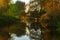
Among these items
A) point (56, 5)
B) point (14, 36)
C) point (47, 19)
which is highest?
point (56, 5)

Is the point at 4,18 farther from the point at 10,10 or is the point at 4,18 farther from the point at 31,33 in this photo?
the point at 31,33

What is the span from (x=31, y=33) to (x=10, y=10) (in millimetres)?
292

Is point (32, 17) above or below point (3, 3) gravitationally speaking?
below

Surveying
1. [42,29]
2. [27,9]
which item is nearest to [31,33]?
[42,29]

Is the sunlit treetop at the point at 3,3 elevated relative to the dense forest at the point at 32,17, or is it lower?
elevated

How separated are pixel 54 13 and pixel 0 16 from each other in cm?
50

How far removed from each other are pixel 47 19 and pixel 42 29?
0.10 meters

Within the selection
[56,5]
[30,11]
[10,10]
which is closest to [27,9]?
[30,11]

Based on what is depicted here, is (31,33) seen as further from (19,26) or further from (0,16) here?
(0,16)

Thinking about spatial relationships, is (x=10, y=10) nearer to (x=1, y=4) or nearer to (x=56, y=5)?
(x=1, y=4)

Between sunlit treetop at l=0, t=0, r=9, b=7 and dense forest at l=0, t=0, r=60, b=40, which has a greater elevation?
sunlit treetop at l=0, t=0, r=9, b=7

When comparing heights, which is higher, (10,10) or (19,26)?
(10,10)

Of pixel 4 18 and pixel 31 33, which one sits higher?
pixel 4 18

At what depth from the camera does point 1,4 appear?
5.74ft
